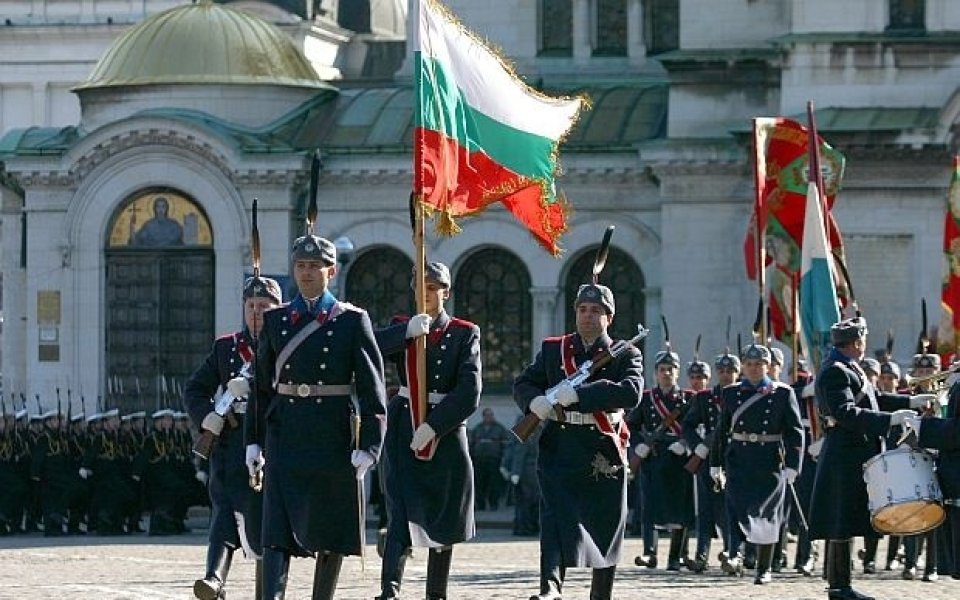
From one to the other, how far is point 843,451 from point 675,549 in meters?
6.82

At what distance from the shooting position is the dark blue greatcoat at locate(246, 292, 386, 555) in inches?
647

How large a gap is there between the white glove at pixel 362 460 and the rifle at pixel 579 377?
6.33 feet

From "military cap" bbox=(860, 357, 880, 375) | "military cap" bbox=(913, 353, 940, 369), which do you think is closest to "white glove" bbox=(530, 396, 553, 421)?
"military cap" bbox=(860, 357, 880, 375)

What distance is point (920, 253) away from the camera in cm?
4144

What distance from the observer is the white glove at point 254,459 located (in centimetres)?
1667

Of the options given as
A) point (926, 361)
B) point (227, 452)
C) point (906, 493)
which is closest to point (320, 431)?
point (227, 452)

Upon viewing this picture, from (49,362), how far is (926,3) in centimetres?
1352

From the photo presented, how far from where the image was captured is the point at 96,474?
35.6m

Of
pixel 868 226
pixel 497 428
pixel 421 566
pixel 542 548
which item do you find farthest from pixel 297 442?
pixel 868 226

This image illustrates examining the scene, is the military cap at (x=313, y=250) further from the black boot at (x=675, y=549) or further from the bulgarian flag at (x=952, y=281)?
the bulgarian flag at (x=952, y=281)

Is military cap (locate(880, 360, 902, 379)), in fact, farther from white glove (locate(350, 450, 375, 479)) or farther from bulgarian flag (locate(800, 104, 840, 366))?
white glove (locate(350, 450, 375, 479))

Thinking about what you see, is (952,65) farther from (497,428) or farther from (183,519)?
(183,519)

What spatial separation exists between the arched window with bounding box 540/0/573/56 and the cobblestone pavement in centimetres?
1928

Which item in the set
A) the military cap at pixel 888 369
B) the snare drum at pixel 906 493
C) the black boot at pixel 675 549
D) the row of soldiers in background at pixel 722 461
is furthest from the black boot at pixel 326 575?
the military cap at pixel 888 369
